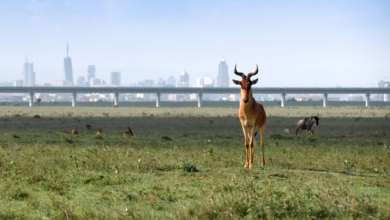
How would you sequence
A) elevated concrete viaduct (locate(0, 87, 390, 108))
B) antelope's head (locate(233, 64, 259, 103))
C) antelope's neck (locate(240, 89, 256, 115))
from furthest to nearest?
1. elevated concrete viaduct (locate(0, 87, 390, 108))
2. antelope's neck (locate(240, 89, 256, 115))
3. antelope's head (locate(233, 64, 259, 103))

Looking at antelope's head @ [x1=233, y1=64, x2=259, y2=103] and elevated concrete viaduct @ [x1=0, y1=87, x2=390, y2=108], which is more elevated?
elevated concrete viaduct @ [x1=0, y1=87, x2=390, y2=108]

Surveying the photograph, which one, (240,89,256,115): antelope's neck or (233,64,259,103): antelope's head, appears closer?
(233,64,259,103): antelope's head

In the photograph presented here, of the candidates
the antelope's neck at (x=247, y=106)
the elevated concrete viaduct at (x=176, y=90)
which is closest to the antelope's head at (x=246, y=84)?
the antelope's neck at (x=247, y=106)

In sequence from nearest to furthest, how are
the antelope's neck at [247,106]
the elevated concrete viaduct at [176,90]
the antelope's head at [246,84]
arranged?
the antelope's head at [246,84]
the antelope's neck at [247,106]
the elevated concrete viaduct at [176,90]

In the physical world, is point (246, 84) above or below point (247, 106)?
above

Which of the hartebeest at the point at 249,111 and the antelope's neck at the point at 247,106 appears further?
the antelope's neck at the point at 247,106

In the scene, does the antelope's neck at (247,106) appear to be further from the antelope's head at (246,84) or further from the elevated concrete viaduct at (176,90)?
the elevated concrete viaduct at (176,90)

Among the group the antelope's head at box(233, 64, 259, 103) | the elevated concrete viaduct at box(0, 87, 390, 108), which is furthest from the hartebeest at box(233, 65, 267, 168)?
the elevated concrete viaduct at box(0, 87, 390, 108)

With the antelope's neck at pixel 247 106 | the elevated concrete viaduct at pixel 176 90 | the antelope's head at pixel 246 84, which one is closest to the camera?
the antelope's head at pixel 246 84

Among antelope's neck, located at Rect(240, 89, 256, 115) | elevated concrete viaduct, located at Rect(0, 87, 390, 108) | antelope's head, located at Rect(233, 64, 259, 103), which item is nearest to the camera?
antelope's head, located at Rect(233, 64, 259, 103)

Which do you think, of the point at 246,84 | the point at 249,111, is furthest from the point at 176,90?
the point at 246,84

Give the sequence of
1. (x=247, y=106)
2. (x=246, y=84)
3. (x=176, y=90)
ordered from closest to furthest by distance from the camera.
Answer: (x=246, y=84) → (x=247, y=106) → (x=176, y=90)

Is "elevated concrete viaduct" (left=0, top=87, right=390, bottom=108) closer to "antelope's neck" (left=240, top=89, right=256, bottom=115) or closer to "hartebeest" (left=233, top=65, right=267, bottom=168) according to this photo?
"hartebeest" (left=233, top=65, right=267, bottom=168)

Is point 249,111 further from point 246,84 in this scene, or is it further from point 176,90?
point 176,90
